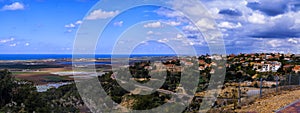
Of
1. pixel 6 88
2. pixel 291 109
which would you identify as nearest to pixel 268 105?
pixel 291 109

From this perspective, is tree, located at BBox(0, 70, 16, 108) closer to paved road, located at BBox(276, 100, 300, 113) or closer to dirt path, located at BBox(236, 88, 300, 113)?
dirt path, located at BBox(236, 88, 300, 113)

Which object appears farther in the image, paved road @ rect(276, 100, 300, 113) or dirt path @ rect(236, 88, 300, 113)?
dirt path @ rect(236, 88, 300, 113)

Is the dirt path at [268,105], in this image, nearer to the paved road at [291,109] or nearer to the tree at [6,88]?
the paved road at [291,109]

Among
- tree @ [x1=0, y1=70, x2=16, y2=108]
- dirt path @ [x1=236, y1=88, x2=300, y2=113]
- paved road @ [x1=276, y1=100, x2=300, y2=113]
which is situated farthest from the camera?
tree @ [x1=0, y1=70, x2=16, y2=108]

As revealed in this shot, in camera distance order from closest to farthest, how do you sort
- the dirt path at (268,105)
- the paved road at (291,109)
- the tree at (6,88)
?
the paved road at (291,109) → the dirt path at (268,105) → the tree at (6,88)

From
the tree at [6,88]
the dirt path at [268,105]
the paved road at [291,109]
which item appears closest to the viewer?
the paved road at [291,109]

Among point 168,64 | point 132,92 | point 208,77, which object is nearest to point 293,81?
point 208,77

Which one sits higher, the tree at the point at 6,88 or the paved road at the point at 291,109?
the paved road at the point at 291,109

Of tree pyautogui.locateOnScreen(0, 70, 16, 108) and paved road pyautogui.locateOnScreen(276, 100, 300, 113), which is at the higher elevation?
paved road pyautogui.locateOnScreen(276, 100, 300, 113)

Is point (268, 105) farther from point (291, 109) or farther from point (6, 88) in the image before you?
point (6, 88)

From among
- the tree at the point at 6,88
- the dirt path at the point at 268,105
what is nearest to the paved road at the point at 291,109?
the dirt path at the point at 268,105

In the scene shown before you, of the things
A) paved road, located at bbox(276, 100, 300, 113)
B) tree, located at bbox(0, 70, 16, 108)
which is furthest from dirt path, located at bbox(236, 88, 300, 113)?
tree, located at bbox(0, 70, 16, 108)
